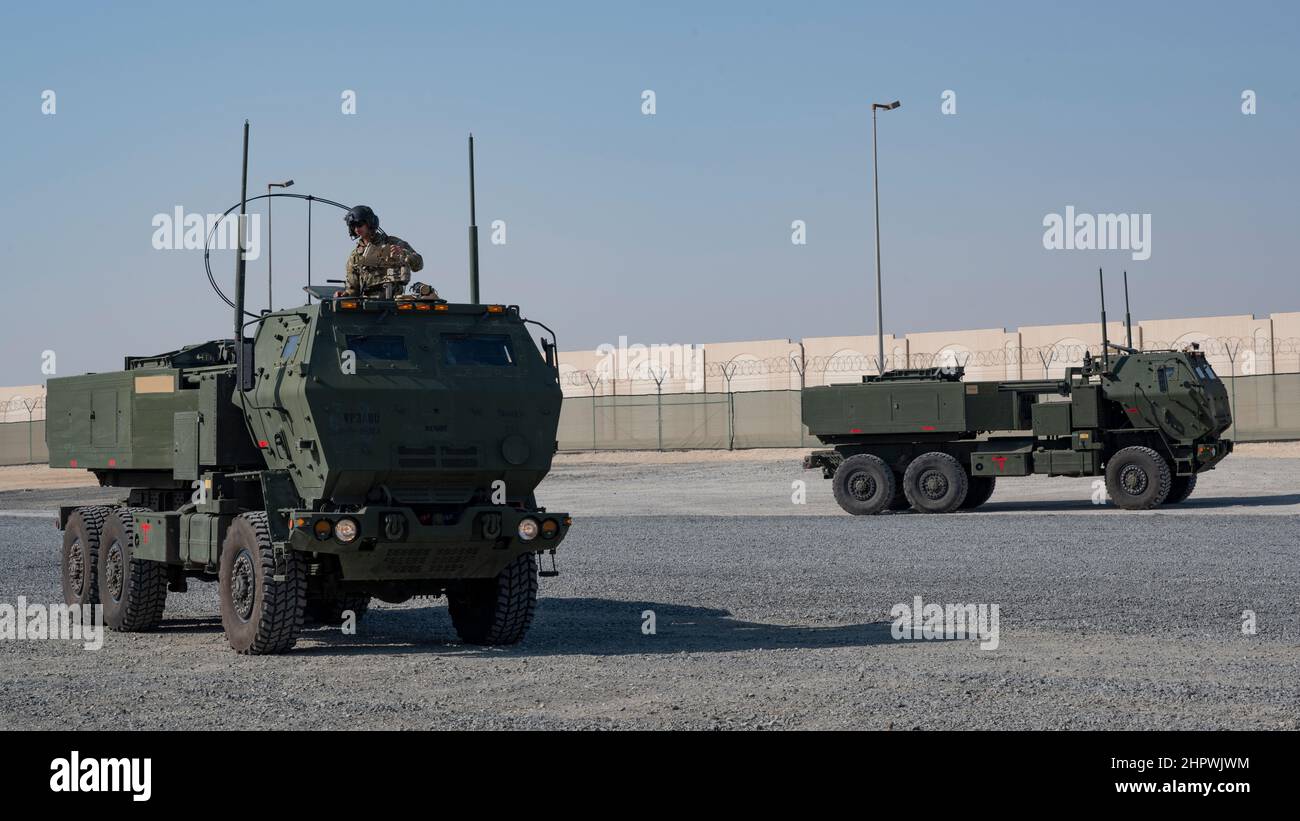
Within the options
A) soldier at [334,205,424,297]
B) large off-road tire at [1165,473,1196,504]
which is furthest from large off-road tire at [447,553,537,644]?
large off-road tire at [1165,473,1196,504]

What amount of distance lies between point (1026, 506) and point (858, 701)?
2148cm

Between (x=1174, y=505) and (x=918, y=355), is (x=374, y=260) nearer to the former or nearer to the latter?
(x=1174, y=505)

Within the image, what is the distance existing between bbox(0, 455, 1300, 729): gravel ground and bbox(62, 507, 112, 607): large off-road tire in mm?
913

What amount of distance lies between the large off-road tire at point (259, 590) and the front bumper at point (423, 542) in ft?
1.07

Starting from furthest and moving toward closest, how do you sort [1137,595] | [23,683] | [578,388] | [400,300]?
1. [578,388]
2. [1137,595]
3. [400,300]
4. [23,683]

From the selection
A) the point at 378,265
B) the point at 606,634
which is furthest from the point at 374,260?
the point at 606,634

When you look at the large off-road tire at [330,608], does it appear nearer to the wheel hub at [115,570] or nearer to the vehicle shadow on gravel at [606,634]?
the vehicle shadow on gravel at [606,634]

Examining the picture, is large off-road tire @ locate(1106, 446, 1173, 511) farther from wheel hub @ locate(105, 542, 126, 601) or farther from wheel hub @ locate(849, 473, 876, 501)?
wheel hub @ locate(105, 542, 126, 601)

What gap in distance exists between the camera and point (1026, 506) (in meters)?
29.7

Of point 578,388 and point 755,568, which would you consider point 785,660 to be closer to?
point 755,568

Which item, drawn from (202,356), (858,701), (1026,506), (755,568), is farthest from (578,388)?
(858,701)

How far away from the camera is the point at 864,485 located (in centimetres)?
2867
